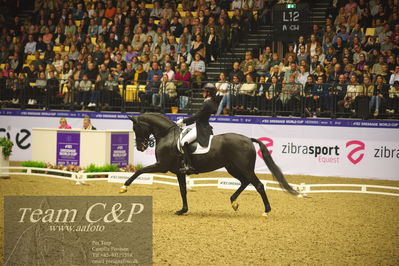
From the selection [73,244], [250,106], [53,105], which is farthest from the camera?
[53,105]

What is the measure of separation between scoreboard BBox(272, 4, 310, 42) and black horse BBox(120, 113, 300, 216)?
25.7 feet

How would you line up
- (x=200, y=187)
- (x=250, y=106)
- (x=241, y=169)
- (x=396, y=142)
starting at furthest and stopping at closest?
(x=250, y=106) < (x=396, y=142) < (x=200, y=187) < (x=241, y=169)

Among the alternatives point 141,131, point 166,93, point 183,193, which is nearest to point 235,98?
point 166,93

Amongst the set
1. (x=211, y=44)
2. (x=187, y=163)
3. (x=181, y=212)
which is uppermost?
(x=211, y=44)

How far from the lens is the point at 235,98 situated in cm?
2098

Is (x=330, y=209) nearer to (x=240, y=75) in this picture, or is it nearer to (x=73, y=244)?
(x=73, y=244)

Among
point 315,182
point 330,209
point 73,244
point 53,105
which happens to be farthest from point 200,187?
point 73,244

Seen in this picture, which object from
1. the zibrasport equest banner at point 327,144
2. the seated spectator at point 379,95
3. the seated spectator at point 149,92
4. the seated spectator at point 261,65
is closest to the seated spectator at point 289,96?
the zibrasport equest banner at point 327,144

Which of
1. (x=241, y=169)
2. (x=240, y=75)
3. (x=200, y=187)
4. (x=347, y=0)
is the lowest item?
(x=200, y=187)

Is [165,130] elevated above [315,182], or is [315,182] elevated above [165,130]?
[165,130]

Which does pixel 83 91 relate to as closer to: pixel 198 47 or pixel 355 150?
pixel 198 47

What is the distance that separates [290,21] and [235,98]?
2901 millimetres

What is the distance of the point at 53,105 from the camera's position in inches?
913

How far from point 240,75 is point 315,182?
4.71m
